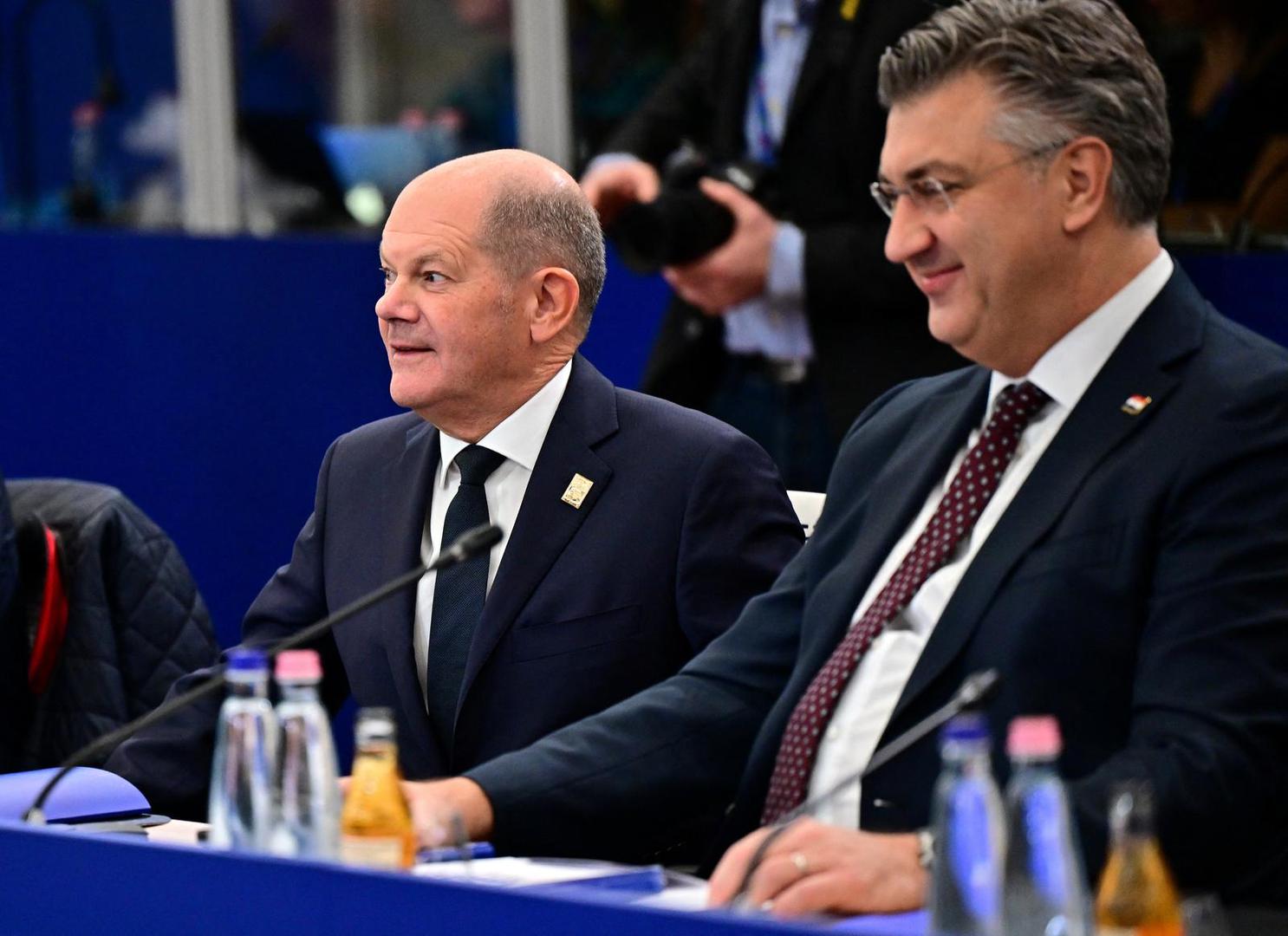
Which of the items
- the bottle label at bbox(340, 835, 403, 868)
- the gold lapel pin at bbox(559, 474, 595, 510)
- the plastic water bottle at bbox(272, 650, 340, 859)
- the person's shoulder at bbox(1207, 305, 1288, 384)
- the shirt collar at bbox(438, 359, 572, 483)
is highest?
the person's shoulder at bbox(1207, 305, 1288, 384)

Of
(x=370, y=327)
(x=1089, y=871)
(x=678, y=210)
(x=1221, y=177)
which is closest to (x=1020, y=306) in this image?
(x=1089, y=871)

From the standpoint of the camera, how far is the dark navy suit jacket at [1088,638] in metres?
1.77

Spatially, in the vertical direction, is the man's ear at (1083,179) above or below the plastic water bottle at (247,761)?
above

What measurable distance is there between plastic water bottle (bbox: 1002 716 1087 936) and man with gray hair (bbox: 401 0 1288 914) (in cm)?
24

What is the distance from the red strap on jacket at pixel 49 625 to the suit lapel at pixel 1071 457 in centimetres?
147

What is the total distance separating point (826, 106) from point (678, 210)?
1.07ft

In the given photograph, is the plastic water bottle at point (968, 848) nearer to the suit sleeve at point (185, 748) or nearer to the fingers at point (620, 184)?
the suit sleeve at point (185, 748)

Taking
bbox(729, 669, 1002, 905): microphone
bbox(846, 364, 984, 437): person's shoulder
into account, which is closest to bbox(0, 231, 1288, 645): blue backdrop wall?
bbox(846, 364, 984, 437): person's shoulder

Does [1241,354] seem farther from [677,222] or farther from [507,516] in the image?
[677,222]

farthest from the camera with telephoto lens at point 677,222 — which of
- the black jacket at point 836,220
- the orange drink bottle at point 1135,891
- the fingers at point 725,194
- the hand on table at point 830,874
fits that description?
the orange drink bottle at point 1135,891

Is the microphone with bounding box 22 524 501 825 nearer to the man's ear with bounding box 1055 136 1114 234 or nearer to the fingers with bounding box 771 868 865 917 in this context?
the fingers with bounding box 771 868 865 917

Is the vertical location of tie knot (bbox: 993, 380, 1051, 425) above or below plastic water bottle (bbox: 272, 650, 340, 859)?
above

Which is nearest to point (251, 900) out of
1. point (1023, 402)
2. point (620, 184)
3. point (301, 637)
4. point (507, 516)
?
point (301, 637)

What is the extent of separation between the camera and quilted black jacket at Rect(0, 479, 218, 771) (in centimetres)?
302
